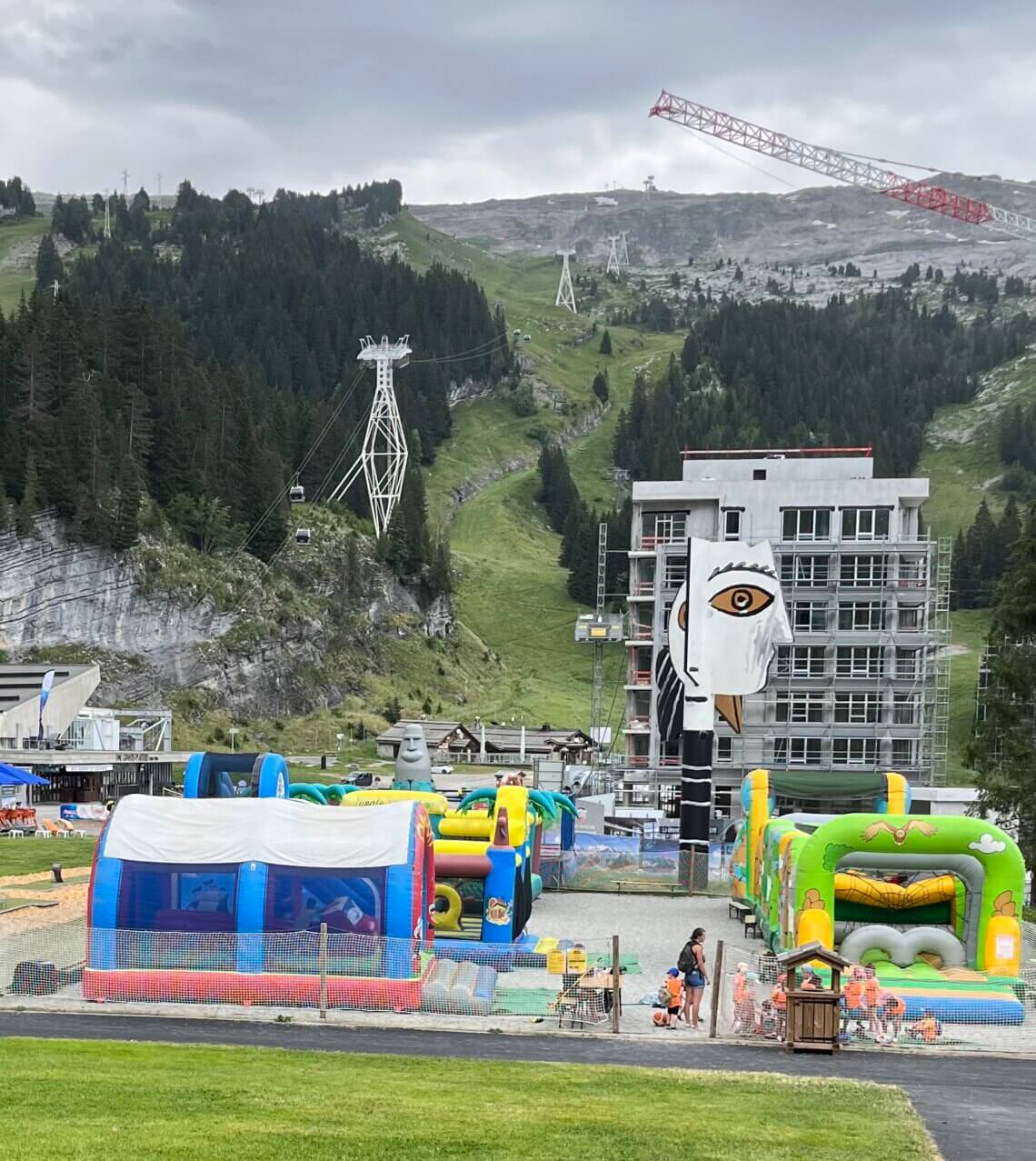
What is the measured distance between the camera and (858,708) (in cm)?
8388

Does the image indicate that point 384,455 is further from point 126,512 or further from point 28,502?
point 28,502

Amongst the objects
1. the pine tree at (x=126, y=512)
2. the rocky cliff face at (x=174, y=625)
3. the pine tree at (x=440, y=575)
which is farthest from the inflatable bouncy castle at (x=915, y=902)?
the pine tree at (x=440, y=575)

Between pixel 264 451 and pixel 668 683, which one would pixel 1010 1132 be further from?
pixel 264 451

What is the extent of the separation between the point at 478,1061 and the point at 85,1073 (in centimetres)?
585

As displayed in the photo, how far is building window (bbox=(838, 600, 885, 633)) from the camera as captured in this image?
83438mm

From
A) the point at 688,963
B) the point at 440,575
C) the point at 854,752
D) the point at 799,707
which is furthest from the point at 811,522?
the point at 440,575

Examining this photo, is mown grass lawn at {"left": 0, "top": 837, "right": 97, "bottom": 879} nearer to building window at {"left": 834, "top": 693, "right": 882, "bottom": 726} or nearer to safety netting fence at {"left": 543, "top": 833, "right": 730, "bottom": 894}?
safety netting fence at {"left": 543, "top": 833, "right": 730, "bottom": 894}

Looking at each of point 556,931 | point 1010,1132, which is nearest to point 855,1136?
point 1010,1132

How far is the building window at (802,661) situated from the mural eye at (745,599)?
31.7m

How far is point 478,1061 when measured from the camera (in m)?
22.2

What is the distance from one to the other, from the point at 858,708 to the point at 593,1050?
62294 millimetres

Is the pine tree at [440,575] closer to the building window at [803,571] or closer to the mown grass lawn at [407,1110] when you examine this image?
the building window at [803,571]

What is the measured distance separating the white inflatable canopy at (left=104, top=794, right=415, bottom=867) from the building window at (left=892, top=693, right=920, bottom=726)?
57738 mm

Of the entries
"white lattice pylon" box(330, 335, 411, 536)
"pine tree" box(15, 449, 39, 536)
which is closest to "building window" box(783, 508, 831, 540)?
"pine tree" box(15, 449, 39, 536)
